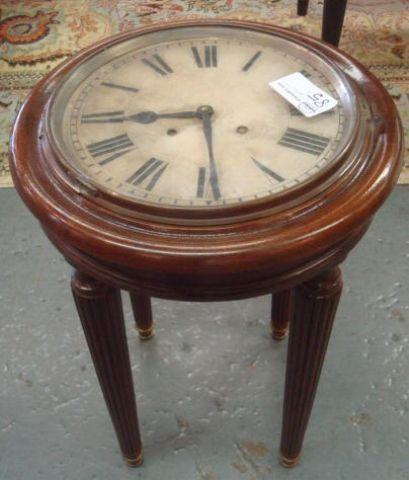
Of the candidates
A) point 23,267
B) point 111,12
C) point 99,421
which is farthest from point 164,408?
point 111,12

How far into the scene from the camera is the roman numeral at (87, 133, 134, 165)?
0.70 metres

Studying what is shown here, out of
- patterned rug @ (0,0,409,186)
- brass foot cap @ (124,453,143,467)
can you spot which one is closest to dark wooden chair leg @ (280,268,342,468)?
brass foot cap @ (124,453,143,467)

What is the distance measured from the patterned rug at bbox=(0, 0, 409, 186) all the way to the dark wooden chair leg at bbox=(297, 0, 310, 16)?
0.02m

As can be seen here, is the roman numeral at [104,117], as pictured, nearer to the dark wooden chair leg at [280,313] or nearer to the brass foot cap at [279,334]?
the dark wooden chair leg at [280,313]

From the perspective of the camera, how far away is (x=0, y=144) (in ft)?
5.09

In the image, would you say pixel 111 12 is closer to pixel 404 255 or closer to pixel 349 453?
pixel 404 255

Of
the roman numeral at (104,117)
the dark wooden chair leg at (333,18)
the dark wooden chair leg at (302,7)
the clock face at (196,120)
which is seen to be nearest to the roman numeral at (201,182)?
the clock face at (196,120)

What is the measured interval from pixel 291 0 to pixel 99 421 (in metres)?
1.46

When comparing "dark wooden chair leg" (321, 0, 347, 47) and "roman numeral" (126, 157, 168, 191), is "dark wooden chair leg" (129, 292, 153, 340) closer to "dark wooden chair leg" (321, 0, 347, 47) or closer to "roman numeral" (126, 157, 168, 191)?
"roman numeral" (126, 157, 168, 191)

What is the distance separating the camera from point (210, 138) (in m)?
0.71

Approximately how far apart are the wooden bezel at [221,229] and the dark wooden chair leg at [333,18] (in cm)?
79

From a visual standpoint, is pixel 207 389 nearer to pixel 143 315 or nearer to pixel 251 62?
Answer: pixel 143 315

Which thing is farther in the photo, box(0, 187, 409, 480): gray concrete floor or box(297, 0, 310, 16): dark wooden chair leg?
box(297, 0, 310, 16): dark wooden chair leg

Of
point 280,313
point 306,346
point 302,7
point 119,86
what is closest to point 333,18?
point 302,7
